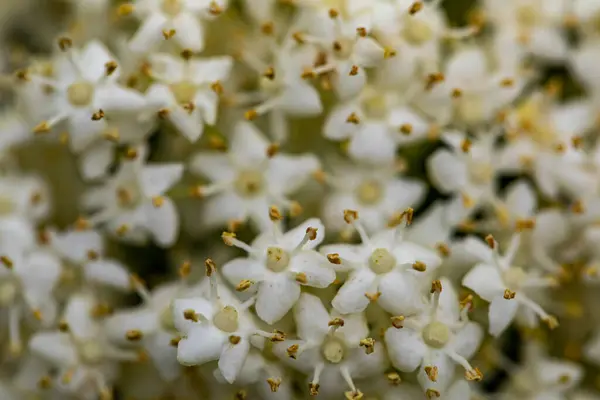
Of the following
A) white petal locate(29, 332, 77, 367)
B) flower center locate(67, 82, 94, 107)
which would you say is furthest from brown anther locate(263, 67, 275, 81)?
white petal locate(29, 332, 77, 367)

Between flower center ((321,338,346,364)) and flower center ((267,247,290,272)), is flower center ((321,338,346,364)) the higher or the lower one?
the lower one

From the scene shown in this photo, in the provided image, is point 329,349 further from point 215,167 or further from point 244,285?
point 215,167

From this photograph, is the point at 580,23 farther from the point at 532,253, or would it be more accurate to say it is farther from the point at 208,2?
the point at 208,2

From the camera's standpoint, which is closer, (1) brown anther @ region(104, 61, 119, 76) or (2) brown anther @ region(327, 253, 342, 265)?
(2) brown anther @ region(327, 253, 342, 265)

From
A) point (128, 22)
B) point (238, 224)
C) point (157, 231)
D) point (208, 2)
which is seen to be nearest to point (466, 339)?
point (238, 224)

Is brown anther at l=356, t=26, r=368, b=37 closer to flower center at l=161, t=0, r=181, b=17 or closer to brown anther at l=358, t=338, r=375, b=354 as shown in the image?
flower center at l=161, t=0, r=181, b=17

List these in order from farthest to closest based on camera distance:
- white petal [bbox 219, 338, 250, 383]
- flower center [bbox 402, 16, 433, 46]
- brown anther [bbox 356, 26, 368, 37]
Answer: flower center [bbox 402, 16, 433, 46]
brown anther [bbox 356, 26, 368, 37]
white petal [bbox 219, 338, 250, 383]

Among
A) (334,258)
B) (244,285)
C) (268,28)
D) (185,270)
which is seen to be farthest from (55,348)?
(268,28)

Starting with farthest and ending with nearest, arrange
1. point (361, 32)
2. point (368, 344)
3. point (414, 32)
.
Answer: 1. point (414, 32)
2. point (361, 32)
3. point (368, 344)
